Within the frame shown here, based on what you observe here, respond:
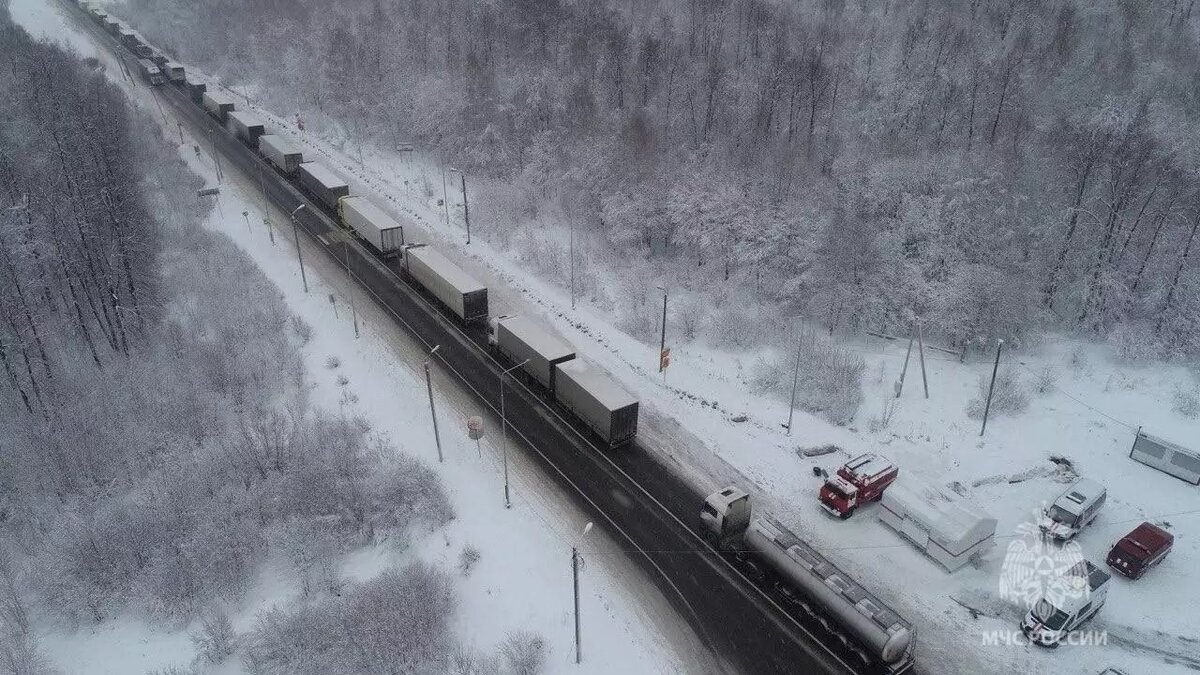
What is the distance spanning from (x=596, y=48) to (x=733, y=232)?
1500 inches

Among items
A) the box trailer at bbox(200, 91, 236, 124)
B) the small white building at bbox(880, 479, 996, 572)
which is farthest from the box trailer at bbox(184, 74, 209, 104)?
the small white building at bbox(880, 479, 996, 572)

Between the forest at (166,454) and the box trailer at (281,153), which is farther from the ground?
the box trailer at (281,153)

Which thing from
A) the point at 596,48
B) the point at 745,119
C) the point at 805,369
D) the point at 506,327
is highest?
the point at 596,48

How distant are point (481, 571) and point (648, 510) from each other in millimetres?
8319

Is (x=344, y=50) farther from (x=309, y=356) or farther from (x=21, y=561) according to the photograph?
(x=21, y=561)

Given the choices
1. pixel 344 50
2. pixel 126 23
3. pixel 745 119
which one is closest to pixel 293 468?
pixel 745 119

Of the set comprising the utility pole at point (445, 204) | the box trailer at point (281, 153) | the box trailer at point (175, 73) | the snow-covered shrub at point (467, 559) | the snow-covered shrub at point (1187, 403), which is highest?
the box trailer at point (175, 73)

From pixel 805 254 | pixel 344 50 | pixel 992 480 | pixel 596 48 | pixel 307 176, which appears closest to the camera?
pixel 992 480

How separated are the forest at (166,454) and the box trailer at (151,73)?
3847 cm

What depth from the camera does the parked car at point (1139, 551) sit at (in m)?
28.5

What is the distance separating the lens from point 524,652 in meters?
25.5

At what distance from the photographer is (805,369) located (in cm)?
4272

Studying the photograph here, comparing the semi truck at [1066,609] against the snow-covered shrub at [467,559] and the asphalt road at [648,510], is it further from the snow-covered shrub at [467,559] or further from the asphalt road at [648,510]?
the snow-covered shrub at [467,559]

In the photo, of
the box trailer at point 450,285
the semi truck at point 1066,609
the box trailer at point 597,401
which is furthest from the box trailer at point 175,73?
the semi truck at point 1066,609
